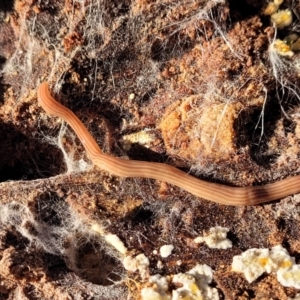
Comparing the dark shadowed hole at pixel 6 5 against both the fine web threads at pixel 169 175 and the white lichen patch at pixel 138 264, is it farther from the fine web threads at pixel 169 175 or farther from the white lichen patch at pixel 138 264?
the white lichen patch at pixel 138 264

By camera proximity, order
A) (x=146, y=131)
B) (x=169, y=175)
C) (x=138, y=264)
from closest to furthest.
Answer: (x=138, y=264) → (x=169, y=175) → (x=146, y=131)

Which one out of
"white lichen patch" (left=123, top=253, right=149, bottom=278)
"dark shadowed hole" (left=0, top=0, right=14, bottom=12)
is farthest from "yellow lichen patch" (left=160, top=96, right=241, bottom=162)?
"dark shadowed hole" (left=0, top=0, right=14, bottom=12)

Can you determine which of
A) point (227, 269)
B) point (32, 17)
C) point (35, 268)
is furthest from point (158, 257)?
point (32, 17)

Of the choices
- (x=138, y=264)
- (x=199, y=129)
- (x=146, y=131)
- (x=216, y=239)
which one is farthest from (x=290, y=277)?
(x=146, y=131)

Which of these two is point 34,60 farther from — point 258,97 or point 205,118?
point 258,97

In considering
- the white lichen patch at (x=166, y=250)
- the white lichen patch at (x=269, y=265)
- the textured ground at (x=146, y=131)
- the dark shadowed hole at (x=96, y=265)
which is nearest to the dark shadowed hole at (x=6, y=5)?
the textured ground at (x=146, y=131)

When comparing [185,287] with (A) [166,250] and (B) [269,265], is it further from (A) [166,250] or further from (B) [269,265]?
(B) [269,265]
